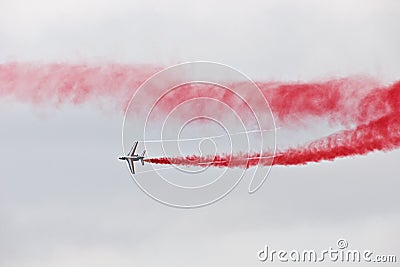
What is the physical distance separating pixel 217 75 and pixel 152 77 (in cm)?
170

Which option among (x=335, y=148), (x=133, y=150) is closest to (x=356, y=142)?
(x=335, y=148)

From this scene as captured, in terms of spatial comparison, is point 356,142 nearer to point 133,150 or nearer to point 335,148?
point 335,148

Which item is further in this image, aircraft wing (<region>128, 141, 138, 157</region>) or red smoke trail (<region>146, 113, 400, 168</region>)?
aircraft wing (<region>128, 141, 138, 157</region>)

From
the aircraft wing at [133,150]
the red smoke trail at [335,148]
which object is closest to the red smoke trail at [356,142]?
the red smoke trail at [335,148]

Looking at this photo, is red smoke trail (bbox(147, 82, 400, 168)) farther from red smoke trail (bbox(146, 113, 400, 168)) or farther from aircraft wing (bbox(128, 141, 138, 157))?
aircraft wing (bbox(128, 141, 138, 157))

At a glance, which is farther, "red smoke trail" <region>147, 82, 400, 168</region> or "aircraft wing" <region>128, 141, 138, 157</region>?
"aircraft wing" <region>128, 141, 138, 157</region>

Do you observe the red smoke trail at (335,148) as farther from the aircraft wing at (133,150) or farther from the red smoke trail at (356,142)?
the aircraft wing at (133,150)

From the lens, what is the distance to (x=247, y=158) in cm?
1655

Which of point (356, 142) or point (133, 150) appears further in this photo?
point (133, 150)

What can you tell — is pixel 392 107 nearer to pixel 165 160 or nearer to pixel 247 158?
pixel 247 158

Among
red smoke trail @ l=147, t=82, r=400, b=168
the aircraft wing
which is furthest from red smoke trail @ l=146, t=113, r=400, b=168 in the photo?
the aircraft wing

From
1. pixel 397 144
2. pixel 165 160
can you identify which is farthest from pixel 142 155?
pixel 397 144

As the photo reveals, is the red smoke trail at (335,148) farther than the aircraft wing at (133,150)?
No

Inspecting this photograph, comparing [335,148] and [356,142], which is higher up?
[356,142]
